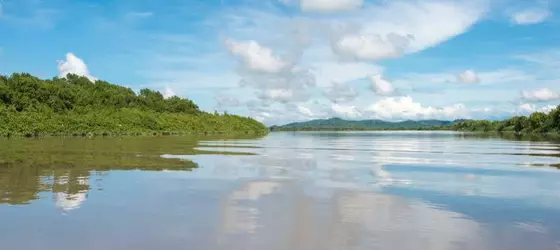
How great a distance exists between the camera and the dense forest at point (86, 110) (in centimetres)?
7062

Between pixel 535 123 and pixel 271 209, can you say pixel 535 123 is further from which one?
pixel 271 209

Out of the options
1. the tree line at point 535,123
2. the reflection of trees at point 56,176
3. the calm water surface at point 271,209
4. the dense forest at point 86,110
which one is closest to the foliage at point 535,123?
the tree line at point 535,123

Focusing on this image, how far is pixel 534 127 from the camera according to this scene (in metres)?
122

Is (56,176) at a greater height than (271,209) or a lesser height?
greater

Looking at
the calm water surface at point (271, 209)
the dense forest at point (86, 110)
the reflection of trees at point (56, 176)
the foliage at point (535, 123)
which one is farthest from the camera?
the foliage at point (535, 123)

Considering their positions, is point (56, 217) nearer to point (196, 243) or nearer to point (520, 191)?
point (196, 243)

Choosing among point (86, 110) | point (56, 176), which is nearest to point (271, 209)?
point (56, 176)

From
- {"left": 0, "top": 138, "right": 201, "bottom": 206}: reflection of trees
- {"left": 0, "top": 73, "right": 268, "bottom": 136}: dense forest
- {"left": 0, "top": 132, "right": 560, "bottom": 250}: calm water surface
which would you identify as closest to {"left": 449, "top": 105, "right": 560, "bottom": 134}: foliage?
{"left": 0, "top": 73, "right": 268, "bottom": 136}: dense forest

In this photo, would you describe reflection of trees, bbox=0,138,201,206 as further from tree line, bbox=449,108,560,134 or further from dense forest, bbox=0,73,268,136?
tree line, bbox=449,108,560,134

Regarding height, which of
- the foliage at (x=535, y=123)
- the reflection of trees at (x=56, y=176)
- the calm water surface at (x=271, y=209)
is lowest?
the calm water surface at (x=271, y=209)

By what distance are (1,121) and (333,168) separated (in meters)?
54.8

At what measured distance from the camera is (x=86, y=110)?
91.6m

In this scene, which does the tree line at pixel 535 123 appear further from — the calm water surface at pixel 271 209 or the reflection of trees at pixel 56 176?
the reflection of trees at pixel 56 176

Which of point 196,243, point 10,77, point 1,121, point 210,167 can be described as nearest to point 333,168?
point 210,167
